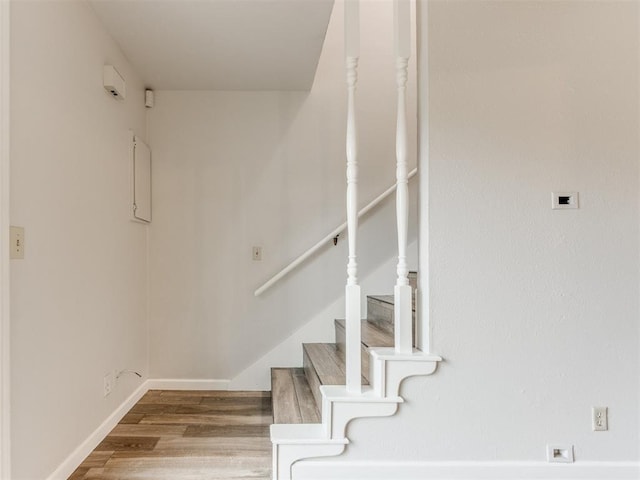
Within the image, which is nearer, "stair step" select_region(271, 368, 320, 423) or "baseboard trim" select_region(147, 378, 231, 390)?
"stair step" select_region(271, 368, 320, 423)

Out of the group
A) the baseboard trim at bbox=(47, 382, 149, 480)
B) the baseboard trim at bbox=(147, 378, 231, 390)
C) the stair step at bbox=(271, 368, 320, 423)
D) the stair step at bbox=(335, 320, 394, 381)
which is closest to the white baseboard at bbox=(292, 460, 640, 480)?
the stair step at bbox=(271, 368, 320, 423)

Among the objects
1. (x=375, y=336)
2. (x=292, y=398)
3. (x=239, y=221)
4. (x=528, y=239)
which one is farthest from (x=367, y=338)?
(x=239, y=221)

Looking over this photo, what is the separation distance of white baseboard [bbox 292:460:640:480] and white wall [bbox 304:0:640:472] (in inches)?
0.6

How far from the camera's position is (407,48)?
6.49 ft

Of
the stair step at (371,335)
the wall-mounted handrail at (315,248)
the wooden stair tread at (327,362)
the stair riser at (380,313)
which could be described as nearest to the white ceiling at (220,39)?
the wall-mounted handrail at (315,248)

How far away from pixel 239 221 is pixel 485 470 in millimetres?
2165

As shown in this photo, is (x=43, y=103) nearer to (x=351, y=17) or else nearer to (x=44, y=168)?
(x=44, y=168)

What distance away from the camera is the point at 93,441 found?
2.23 m

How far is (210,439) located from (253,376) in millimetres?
893

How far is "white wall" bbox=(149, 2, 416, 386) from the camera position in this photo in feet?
10.6

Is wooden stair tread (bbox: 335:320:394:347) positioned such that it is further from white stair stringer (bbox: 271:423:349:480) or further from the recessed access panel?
the recessed access panel

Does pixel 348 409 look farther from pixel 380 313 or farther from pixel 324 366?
pixel 380 313

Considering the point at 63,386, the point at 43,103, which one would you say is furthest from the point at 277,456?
the point at 43,103

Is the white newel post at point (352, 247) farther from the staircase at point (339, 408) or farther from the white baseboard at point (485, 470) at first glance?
the white baseboard at point (485, 470)
